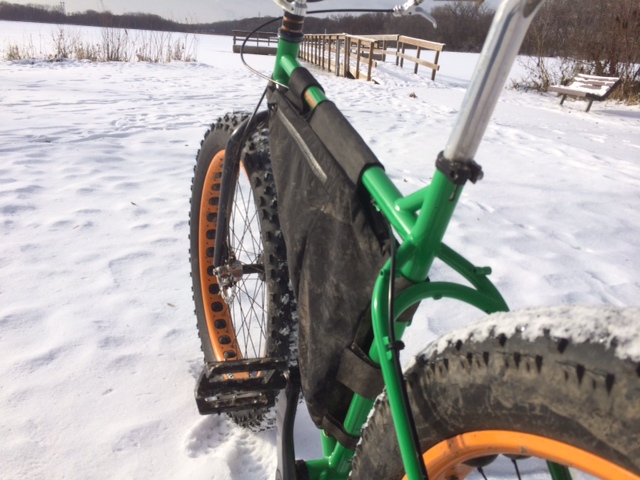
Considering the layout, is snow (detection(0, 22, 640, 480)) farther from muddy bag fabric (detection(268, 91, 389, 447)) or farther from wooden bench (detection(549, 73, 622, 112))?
wooden bench (detection(549, 73, 622, 112))

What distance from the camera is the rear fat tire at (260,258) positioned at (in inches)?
51.4

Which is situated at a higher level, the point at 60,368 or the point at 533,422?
the point at 533,422

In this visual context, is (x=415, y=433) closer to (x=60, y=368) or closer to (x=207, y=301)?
(x=207, y=301)

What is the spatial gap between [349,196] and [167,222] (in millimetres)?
2355

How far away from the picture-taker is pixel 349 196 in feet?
3.12

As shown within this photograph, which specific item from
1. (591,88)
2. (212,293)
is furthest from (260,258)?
(591,88)

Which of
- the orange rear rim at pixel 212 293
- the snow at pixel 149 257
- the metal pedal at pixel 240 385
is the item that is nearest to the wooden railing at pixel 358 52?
the snow at pixel 149 257

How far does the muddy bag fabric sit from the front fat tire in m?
0.23

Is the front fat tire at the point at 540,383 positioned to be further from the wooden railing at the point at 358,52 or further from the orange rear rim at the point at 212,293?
the wooden railing at the point at 358,52

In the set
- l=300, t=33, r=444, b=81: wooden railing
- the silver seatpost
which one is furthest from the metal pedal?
l=300, t=33, r=444, b=81: wooden railing

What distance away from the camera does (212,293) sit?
72.9 inches

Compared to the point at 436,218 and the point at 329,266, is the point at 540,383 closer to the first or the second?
the point at 436,218

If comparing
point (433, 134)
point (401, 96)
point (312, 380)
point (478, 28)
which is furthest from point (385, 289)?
point (478, 28)

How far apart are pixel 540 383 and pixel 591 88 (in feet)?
32.4
